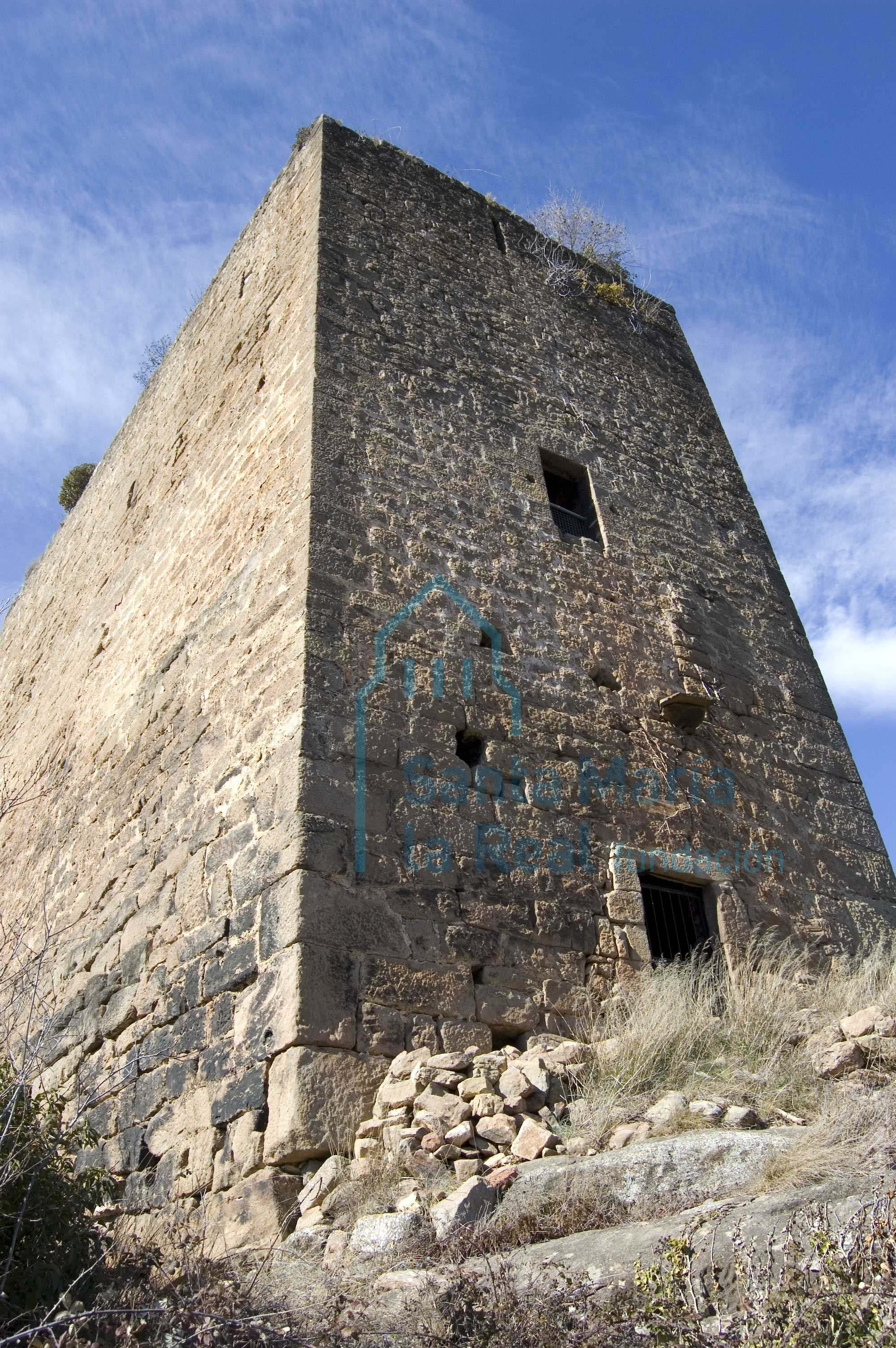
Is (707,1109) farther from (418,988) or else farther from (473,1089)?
(418,988)

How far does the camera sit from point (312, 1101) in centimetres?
401

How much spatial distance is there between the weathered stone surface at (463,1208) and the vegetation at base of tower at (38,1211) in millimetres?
1049

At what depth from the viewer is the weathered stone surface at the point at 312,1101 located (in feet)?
13.0

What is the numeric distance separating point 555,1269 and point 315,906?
166 cm

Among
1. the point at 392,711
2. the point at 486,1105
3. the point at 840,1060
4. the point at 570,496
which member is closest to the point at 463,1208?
the point at 486,1105

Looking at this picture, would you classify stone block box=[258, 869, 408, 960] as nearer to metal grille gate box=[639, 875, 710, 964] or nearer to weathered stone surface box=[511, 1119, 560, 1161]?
weathered stone surface box=[511, 1119, 560, 1161]

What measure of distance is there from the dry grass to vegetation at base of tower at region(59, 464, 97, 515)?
30.3ft

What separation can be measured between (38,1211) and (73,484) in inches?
394

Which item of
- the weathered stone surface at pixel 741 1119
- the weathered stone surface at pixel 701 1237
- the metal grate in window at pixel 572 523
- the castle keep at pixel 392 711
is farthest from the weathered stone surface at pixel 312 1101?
the metal grate in window at pixel 572 523

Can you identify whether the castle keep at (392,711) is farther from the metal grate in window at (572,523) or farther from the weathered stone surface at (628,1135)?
the weathered stone surface at (628,1135)

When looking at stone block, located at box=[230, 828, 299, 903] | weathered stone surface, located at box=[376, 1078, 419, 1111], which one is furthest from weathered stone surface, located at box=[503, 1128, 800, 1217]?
stone block, located at box=[230, 828, 299, 903]

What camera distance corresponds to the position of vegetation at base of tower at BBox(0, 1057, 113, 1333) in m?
3.25

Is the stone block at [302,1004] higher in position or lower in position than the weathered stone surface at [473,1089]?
higher

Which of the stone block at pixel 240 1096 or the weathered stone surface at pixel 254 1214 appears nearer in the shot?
the weathered stone surface at pixel 254 1214
